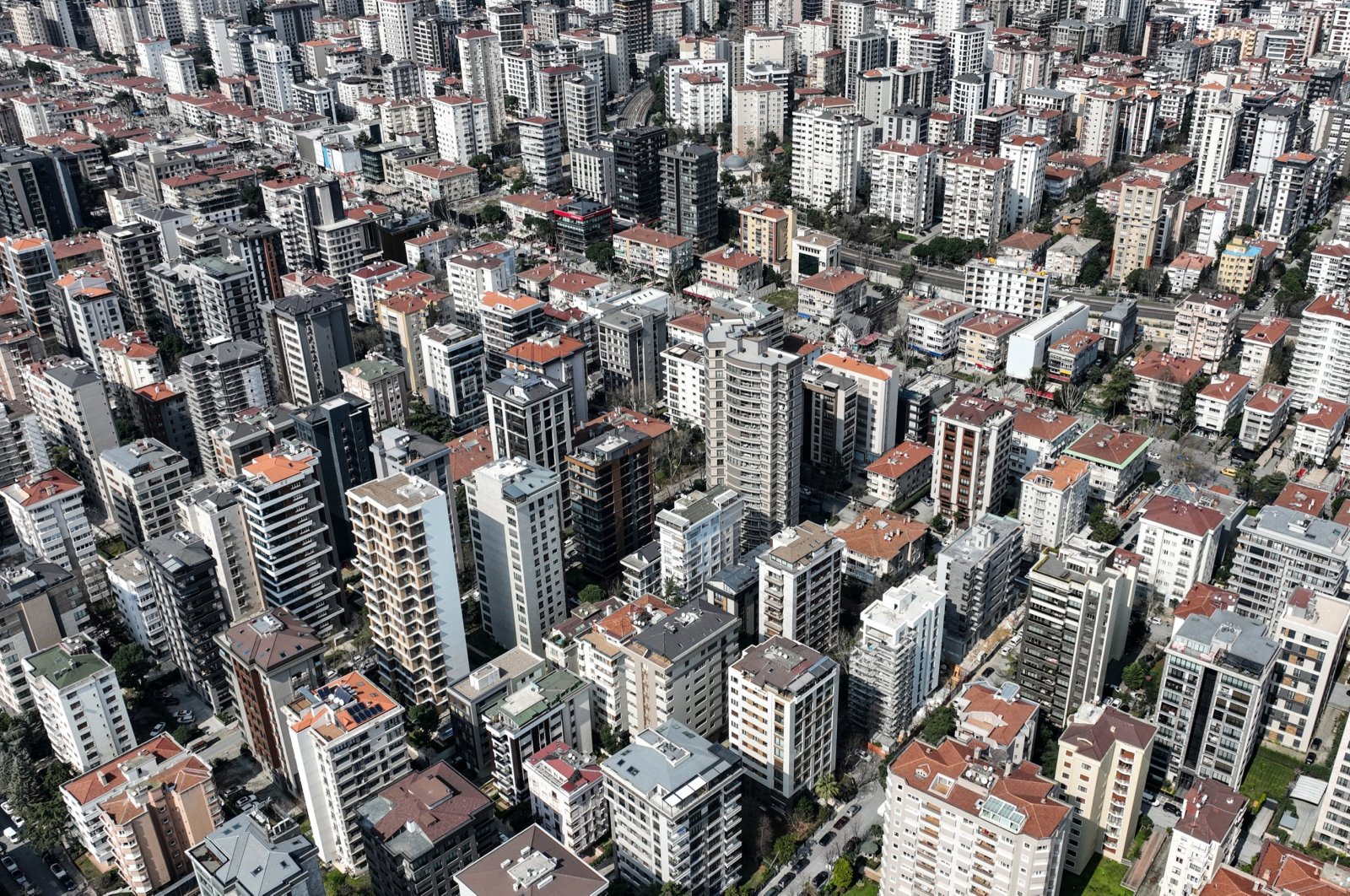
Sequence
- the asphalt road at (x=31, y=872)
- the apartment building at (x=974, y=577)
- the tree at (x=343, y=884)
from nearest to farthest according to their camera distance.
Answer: the tree at (x=343, y=884) < the asphalt road at (x=31, y=872) < the apartment building at (x=974, y=577)

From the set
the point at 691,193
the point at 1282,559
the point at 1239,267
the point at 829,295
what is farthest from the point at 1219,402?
the point at 691,193

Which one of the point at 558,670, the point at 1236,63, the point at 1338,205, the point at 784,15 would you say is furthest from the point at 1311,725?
the point at 784,15

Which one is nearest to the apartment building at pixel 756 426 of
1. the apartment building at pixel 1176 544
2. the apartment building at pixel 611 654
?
the apartment building at pixel 611 654

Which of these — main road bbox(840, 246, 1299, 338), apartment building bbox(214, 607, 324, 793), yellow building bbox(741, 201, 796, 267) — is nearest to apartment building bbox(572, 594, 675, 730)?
apartment building bbox(214, 607, 324, 793)

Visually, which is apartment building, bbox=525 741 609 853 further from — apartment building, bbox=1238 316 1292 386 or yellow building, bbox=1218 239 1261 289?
yellow building, bbox=1218 239 1261 289

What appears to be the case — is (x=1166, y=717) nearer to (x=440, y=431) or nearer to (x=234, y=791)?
(x=234, y=791)

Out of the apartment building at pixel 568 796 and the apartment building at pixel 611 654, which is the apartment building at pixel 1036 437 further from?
the apartment building at pixel 568 796

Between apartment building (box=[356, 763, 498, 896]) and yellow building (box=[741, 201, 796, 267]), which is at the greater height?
yellow building (box=[741, 201, 796, 267])
